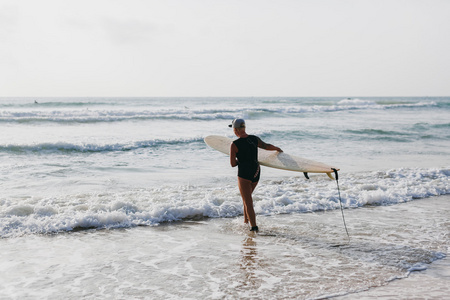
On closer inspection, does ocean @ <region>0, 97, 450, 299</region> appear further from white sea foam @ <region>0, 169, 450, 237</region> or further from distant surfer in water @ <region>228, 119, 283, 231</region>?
Result: distant surfer in water @ <region>228, 119, 283, 231</region>

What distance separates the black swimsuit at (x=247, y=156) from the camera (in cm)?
533

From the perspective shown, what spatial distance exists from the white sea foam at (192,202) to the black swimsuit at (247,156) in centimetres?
140

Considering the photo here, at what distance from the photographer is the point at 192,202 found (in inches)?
274

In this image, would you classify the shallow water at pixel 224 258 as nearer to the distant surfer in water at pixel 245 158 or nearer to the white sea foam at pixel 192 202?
the white sea foam at pixel 192 202

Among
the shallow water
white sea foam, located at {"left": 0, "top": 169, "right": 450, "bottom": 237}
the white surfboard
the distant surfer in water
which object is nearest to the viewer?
the shallow water

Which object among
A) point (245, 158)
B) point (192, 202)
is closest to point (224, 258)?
point (245, 158)

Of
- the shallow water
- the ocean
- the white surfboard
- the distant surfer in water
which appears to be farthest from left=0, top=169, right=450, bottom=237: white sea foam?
the distant surfer in water

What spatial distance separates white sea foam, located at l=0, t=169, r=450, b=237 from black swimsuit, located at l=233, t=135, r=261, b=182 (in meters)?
1.40

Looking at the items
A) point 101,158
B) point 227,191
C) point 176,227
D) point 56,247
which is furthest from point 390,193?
point 101,158

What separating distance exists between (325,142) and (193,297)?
14.5m

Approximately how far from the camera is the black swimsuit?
533 cm

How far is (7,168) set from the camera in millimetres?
10266

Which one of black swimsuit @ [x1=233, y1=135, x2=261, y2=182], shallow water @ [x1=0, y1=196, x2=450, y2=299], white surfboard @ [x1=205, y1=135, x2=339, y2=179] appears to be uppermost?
black swimsuit @ [x1=233, y1=135, x2=261, y2=182]

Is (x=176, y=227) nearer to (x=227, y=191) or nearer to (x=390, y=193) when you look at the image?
(x=227, y=191)
